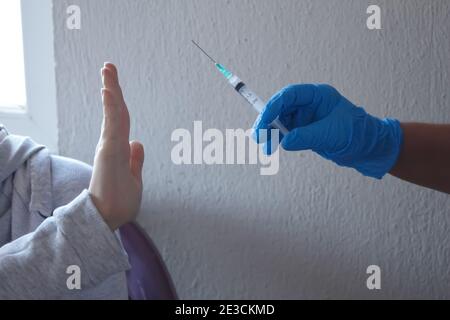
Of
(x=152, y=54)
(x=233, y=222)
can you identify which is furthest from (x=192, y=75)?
(x=233, y=222)

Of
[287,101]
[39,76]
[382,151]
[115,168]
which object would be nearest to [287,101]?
[287,101]

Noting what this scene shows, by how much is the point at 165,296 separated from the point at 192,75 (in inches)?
19.5

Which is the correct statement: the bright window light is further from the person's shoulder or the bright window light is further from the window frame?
the person's shoulder

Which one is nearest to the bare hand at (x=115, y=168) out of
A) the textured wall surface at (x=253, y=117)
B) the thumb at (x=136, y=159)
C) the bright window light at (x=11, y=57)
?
the thumb at (x=136, y=159)

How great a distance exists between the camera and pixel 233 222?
1.08 meters

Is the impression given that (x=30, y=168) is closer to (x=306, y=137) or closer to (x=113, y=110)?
(x=113, y=110)

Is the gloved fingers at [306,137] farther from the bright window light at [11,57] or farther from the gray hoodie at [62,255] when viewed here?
the bright window light at [11,57]

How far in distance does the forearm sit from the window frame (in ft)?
2.70

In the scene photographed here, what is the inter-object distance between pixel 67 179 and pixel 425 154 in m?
0.67

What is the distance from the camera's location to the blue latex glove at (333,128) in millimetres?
744

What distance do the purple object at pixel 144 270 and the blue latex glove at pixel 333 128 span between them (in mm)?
314

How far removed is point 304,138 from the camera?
74 centimetres

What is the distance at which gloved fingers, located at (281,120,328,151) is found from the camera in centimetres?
73

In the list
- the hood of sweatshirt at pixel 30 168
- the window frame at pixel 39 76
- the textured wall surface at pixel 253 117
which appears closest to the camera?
the hood of sweatshirt at pixel 30 168
